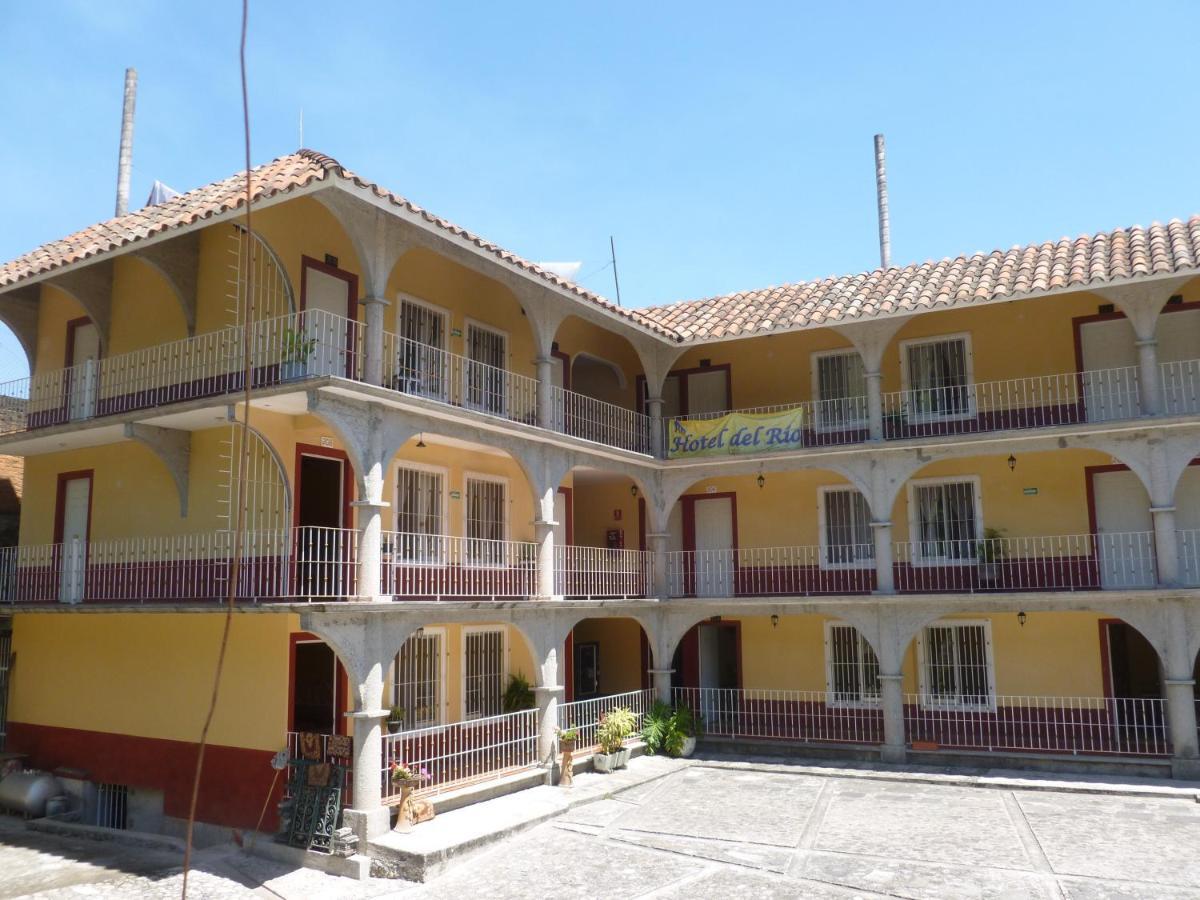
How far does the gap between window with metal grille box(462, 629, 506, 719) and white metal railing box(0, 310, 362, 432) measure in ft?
20.7

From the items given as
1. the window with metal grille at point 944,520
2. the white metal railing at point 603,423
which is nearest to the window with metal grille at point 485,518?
the white metal railing at point 603,423

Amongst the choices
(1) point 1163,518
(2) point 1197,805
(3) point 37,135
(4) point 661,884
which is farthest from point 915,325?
(3) point 37,135

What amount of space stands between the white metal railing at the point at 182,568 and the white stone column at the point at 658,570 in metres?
7.55

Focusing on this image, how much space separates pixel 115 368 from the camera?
16984 mm

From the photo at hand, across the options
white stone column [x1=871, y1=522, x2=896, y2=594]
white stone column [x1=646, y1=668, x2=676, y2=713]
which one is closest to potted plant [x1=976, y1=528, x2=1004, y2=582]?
white stone column [x1=871, y1=522, x2=896, y2=594]

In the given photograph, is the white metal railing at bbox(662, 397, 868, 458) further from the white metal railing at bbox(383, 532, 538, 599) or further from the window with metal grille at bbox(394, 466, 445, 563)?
the window with metal grille at bbox(394, 466, 445, 563)

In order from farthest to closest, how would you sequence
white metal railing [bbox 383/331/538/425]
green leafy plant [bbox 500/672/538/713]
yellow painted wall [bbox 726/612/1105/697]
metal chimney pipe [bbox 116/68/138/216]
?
1. metal chimney pipe [bbox 116/68/138/216]
2. yellow painted wall [bbox 726/612/1105/697]
3. green leafy plant [bbox 500/672/538/713]
4. white metal railing [bbox 383/331/538/425]

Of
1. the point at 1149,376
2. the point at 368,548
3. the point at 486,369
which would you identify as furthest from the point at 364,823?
the point at 1149,376

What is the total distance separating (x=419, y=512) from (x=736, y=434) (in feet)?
23.0

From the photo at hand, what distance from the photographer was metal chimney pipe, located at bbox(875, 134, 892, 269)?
106 ft

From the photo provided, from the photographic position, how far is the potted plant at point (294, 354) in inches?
540

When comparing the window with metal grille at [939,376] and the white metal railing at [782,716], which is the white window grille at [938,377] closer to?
the window with metal grille at [939,376]

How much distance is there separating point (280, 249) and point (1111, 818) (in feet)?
48.5

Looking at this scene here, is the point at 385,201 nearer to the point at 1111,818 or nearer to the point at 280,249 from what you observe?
the point at 280,249
